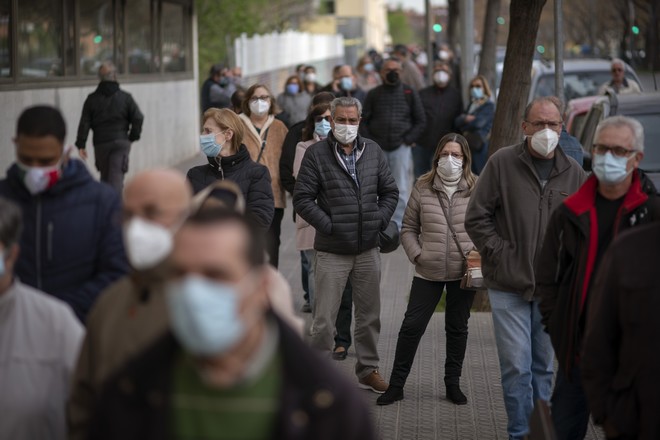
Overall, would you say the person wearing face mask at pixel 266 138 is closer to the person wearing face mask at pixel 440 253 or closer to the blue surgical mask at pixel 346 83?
the person wearing face mask at pixel 440 253

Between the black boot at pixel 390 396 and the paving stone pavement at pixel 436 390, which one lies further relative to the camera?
the black boot at pixel 390 396

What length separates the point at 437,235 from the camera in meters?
8.29

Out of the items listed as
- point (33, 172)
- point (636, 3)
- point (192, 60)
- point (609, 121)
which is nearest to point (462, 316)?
point (609, 121)

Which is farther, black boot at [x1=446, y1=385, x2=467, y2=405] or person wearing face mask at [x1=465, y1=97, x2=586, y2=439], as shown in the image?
black boot at [x1=446, y1=385, x2=467, y2=405]

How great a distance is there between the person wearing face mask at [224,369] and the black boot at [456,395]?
5.27 meters

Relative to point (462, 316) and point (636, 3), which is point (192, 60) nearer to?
point (462, 316)

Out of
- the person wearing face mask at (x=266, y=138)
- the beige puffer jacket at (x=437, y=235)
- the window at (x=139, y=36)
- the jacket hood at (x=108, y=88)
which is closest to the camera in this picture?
the beige puffer jacket at (x=437, y=235)

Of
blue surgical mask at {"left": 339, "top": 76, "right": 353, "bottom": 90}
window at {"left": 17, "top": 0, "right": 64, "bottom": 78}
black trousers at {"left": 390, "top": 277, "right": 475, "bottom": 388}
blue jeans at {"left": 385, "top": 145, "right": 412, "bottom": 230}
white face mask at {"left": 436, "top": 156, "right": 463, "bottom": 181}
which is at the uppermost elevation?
window at {"left": 17, "top": 0, "right": 64, "bottom": 78}

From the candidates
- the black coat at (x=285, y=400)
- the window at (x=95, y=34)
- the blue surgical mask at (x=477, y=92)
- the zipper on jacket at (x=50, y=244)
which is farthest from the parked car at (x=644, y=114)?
the window at (x=95, y=34)

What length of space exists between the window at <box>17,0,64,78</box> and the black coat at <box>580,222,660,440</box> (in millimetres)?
13142

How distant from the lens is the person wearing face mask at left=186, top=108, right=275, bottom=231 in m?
8.34

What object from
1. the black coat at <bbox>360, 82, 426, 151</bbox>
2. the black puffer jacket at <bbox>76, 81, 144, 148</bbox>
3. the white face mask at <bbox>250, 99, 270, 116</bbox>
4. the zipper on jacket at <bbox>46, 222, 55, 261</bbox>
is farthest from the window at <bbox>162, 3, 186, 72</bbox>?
the zipper on jacket at <bbox>46, 222, 55, 261</bbox>

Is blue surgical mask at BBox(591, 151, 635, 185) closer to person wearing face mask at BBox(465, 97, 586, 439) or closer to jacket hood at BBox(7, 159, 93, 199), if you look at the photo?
person wearing face mask at BBox(465, 97, 586, 439)

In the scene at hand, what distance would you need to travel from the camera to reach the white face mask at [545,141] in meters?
6.95
